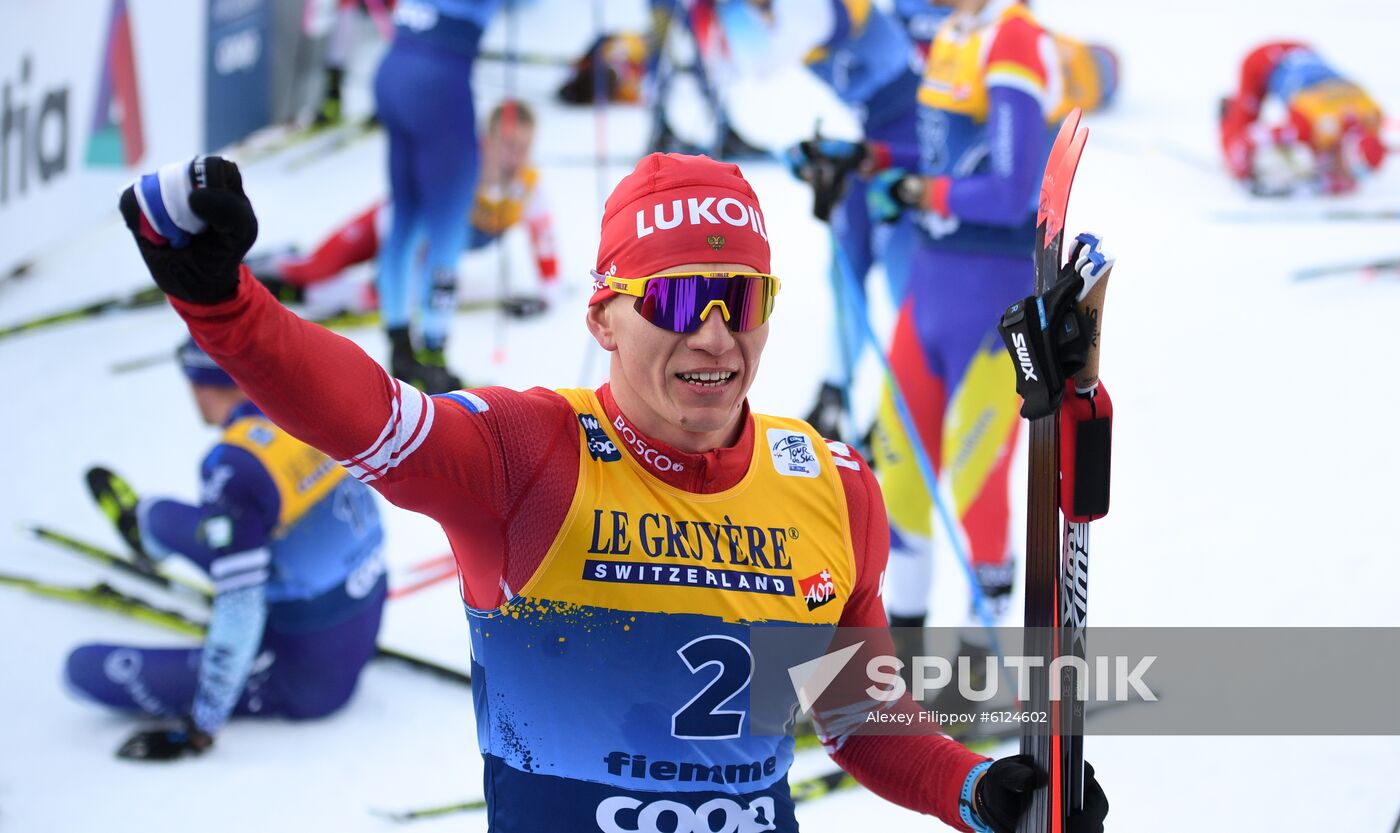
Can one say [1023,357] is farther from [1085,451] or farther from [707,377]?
[707,377]

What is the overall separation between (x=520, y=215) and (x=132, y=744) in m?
4.30

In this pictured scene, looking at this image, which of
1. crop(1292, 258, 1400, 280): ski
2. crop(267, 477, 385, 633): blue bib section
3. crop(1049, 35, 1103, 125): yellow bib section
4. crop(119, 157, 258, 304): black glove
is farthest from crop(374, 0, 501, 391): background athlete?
crop(1049, 35, 1103, 125): yellow bib section

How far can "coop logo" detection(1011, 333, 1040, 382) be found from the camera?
2004 mm

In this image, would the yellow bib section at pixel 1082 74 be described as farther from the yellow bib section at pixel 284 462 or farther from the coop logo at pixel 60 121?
the yellow bib section at pixel 284 462

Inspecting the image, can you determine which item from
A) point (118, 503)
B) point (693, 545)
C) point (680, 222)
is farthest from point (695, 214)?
point (118, 503)

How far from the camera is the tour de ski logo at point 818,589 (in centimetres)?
210

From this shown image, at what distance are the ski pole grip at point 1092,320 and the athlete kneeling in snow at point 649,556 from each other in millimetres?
415

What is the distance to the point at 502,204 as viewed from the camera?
7.89m

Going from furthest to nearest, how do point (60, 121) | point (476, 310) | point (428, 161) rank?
point (476, 310) < point (60, 121) < point (428, 161)

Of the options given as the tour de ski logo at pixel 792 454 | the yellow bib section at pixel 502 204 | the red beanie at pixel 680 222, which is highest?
the red beanie at pixel 680 222

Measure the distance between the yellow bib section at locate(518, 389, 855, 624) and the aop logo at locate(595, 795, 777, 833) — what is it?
0.87 feet

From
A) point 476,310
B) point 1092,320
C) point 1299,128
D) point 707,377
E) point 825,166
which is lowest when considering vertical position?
point 476,310

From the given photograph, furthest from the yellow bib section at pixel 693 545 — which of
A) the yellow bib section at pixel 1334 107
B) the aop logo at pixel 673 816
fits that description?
the yellow bib section at pixel 1334 107

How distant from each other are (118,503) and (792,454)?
3.92m
